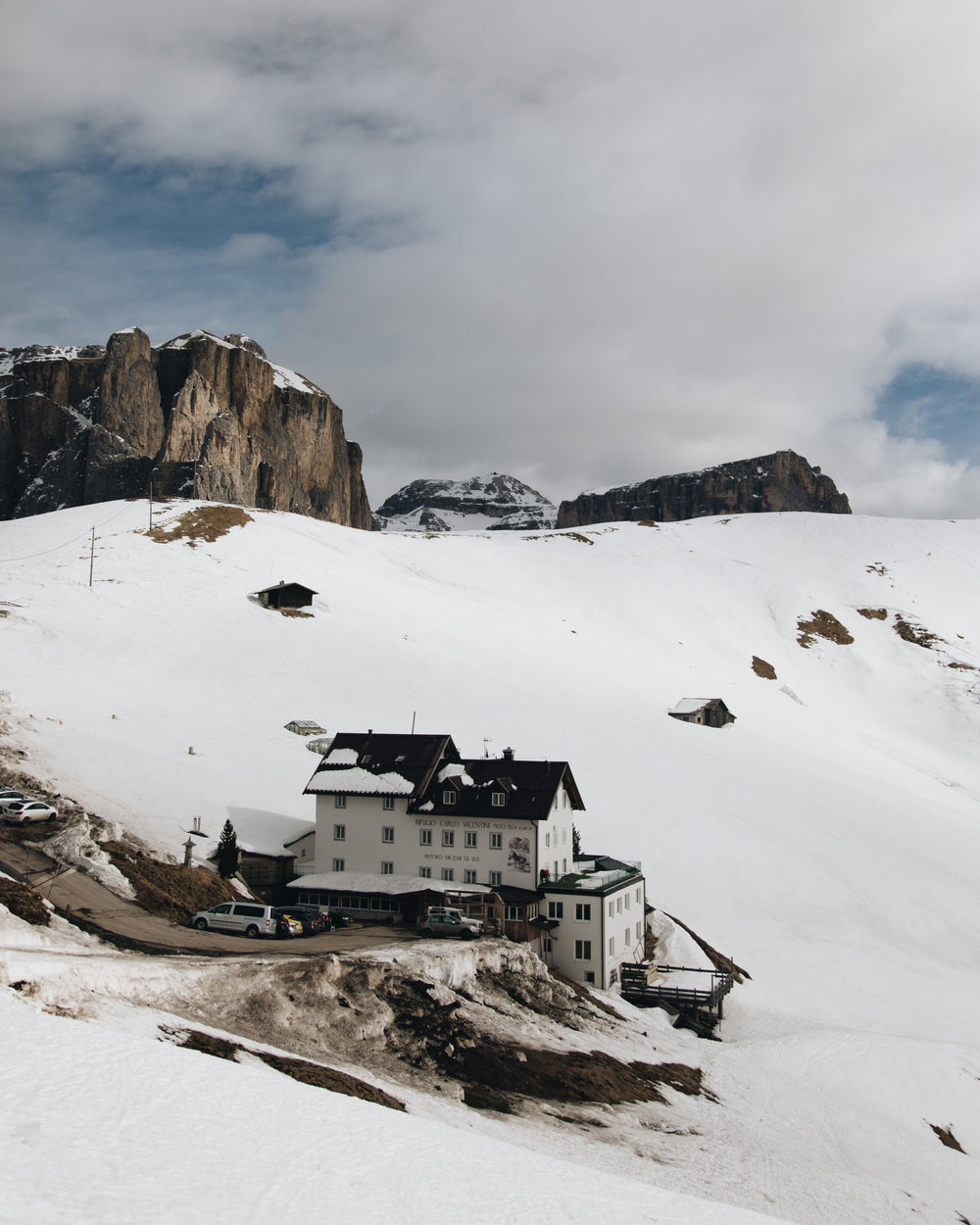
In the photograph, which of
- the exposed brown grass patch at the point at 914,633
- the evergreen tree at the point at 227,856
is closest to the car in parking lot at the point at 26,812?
the evergreen tree at the point at 227,856

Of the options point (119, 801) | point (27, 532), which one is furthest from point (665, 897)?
point (27, 532)

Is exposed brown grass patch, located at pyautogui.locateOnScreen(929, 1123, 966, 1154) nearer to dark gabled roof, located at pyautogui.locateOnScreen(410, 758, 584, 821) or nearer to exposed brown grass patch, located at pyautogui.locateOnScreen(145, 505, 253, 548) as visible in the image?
dark gabled roof, located at pyautogui.locateOnScreen(410, 758, 584, 821)

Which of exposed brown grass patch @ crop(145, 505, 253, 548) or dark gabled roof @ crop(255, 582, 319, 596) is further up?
exposed brown grass patch @ crop(145, 505, 253, 548)

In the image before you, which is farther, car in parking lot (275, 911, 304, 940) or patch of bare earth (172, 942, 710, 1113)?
car in parking lot (275, 911, 304, 940)

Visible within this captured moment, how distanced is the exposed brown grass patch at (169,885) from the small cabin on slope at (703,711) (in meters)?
44.4

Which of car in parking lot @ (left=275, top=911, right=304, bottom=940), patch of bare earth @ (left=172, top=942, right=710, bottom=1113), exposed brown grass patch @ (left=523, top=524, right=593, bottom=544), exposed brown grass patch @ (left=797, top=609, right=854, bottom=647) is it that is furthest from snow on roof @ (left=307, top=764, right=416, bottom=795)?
exposed brown grass patch @ (left=523, top=524, right=593, bottom=544)

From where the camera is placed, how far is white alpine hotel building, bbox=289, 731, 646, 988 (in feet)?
117

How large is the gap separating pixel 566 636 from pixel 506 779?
179ft

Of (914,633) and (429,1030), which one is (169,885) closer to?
(429,1030)

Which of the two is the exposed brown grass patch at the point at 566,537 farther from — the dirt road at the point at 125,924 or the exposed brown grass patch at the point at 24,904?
the exposed brown grass patch at the point at 24,904

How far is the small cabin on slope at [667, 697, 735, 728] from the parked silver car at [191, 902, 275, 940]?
46.3 m

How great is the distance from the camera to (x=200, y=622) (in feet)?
241

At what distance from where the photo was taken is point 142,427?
485 ft

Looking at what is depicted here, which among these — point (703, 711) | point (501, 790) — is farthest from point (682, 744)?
point (501, 790)
